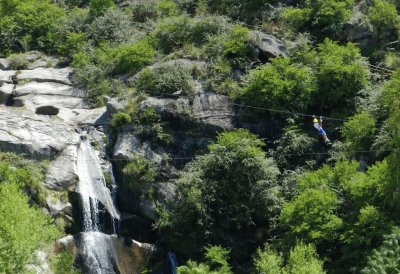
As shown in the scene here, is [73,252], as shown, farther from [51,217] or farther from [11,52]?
[11,52]

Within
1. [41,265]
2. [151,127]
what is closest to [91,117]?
[151,127]

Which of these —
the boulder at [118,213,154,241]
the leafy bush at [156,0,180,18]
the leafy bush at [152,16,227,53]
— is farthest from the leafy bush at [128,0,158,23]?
the boulder at [118,213,154,241]

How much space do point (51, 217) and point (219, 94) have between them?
12457 millimetres

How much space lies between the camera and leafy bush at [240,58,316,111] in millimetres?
36344

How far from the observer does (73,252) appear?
30.2 meters

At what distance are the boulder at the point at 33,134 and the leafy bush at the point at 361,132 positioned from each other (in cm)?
1415

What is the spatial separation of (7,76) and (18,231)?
64.4ft

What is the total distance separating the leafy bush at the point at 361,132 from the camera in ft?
107

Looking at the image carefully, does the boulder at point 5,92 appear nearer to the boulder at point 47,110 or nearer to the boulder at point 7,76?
the boulder at point 7,76

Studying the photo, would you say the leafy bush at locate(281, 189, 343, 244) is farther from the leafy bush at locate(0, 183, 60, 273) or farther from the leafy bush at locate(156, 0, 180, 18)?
the leafy bush at locate(156, 0, 180, 18)

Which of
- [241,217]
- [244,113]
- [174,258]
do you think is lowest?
[174,258]

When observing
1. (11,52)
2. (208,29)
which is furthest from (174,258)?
(11,52)

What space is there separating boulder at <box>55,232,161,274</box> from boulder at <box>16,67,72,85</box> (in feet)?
46.7

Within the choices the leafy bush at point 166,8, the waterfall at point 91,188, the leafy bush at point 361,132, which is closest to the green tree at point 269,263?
the leafy bush at point 361,132
